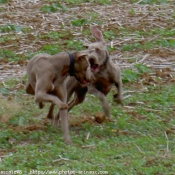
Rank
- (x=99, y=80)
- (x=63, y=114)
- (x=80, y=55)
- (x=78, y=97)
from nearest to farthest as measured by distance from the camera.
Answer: (x=80, y=55) → (x=63, y=114) → (x=78, y=97) → (x=99, y=80)

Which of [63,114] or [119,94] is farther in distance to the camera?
[119,94]

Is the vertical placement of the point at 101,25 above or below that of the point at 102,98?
below

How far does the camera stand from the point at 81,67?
9.89 meters

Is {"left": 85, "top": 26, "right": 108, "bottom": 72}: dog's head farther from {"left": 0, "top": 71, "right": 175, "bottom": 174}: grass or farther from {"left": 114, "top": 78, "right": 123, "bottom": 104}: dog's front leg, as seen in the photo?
{"left": 0, "top": 71, "right": 175, "bottom": 174}: grass

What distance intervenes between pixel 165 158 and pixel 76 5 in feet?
33.5

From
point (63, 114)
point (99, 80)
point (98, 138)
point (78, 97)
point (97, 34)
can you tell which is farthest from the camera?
point (97, 34)

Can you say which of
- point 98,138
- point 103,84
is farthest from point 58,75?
point 103,84

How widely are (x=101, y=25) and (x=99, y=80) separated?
596cm

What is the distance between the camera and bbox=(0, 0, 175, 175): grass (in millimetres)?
8938

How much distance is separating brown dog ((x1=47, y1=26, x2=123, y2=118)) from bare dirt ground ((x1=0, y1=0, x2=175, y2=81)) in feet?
8.09

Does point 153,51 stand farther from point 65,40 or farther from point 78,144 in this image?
point 78,144

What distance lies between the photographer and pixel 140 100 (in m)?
12.6

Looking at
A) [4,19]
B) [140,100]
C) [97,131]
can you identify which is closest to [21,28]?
[4,19]

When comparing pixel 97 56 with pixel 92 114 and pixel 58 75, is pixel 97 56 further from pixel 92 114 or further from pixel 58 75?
pixel 58 75
